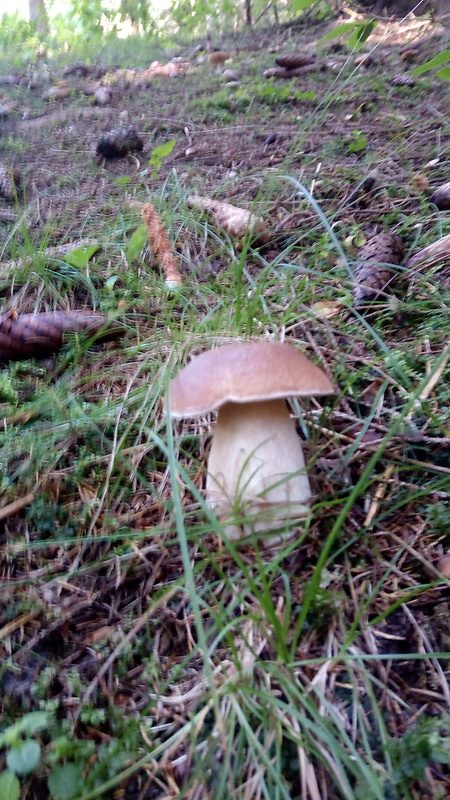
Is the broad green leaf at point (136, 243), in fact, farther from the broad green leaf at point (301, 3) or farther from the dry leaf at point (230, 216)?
the broad green leaf at point (301, 3)

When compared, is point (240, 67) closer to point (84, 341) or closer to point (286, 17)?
point (286, 17)

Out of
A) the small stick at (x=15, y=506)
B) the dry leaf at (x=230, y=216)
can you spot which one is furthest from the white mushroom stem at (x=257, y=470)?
the dry leaf at (x=230, y=216)

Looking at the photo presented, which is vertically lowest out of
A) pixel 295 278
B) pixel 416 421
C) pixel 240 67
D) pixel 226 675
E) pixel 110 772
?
pixel 110 772

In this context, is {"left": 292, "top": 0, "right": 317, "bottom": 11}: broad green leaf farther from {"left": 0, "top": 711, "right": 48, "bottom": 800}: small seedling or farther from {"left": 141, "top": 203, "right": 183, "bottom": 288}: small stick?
{"left": 0, "top": 711, "right": 48, "bottom": 800}: small seedling

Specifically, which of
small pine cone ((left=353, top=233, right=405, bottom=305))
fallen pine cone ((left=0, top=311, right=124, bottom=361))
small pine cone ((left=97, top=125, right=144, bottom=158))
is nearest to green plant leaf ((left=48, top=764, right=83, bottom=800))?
fallen pine cone ((left=0, top=311, right=124, bottom=361))

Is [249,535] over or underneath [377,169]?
underneath

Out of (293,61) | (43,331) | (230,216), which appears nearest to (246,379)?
(43,331)

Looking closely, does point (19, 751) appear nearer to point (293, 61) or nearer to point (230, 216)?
point (230, 216)

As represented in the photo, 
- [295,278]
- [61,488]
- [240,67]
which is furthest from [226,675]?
[240,67]
